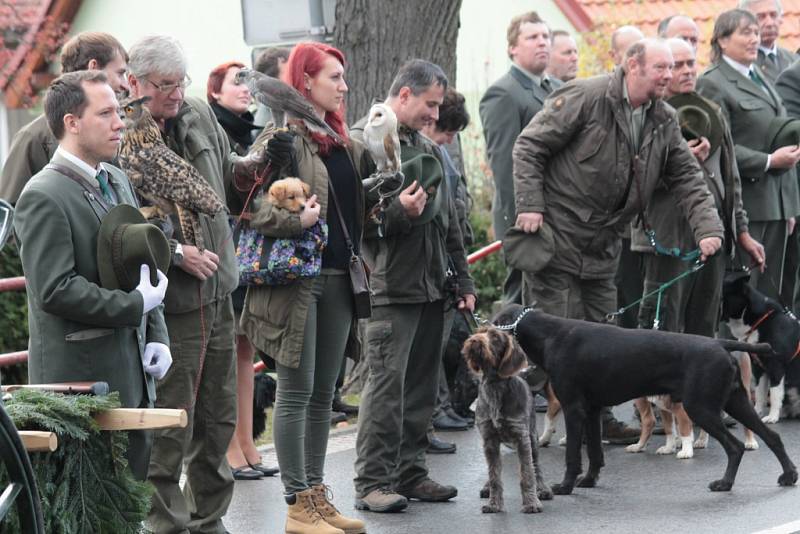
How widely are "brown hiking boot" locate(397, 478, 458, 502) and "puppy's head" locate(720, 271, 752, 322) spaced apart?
2952 mm

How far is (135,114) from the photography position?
5.83 meters

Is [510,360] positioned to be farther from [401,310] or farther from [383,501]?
[383,501]

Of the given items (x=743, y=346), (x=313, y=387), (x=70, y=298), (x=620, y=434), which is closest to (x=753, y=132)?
(x=620, y=434)

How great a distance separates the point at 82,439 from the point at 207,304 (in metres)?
1.64

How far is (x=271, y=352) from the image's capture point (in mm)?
6578

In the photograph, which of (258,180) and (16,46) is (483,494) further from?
(16,46)

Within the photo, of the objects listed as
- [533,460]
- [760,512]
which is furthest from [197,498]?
[760,512]

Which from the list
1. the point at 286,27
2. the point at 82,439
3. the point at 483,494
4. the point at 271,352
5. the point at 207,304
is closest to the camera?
the point at 82,439

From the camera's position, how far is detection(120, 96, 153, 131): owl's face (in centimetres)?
582

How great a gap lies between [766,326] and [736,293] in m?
0.30

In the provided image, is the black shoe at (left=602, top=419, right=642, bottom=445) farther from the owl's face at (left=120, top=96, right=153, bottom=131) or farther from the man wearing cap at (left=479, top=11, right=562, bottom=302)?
the owl's face at (left=120, top=96, right=153, bottom=131)

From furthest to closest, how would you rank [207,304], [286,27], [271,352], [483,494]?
[286,27]
[483,494]
[271,352]
[207,304]

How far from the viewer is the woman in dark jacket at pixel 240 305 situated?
8.42 m

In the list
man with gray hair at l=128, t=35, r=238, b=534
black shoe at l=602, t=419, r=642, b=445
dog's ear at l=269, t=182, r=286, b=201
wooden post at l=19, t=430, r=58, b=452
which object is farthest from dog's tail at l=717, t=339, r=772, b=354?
wooden post at l=19, t=430, r=58, b=452
